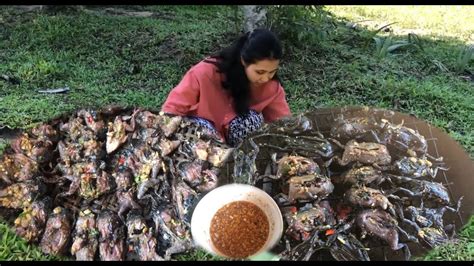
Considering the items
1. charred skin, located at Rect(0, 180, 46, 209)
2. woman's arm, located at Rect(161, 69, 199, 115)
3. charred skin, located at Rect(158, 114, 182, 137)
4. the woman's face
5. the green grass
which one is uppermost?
the woman's face

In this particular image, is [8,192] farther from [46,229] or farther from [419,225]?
[419,225]

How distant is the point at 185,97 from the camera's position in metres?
2.95

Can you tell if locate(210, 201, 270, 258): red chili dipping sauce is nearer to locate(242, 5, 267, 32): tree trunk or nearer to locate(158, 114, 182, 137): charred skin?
locate(158, 114, 182, 137): charred skin

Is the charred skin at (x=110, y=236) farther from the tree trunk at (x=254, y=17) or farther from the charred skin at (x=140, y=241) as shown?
the tree trunk at (x=254, y=17)

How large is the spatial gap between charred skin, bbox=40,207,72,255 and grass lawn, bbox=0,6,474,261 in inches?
29.3

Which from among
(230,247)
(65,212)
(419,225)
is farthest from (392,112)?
(65,212)

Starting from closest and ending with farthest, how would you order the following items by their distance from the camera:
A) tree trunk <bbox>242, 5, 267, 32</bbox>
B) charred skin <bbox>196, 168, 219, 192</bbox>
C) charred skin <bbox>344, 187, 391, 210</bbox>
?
1. charred skin <bbox>344, 187, 391, 210</bbox>
2. charred skin <bbox>196, 168, 219, 192</bbox>
3. tree trunk <bbox>242, 5, 267, 32</bbox>

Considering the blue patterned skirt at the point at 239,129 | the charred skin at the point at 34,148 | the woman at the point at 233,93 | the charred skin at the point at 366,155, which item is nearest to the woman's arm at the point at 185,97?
the woman at the point at 233,93

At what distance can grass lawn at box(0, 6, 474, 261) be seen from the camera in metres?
3.39

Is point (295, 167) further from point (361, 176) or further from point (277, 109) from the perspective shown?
point (277, 109)

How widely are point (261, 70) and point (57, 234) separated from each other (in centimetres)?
127

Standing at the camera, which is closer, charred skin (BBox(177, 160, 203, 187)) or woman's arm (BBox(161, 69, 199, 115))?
charred skin (BBox(177, 160, 203, 187))

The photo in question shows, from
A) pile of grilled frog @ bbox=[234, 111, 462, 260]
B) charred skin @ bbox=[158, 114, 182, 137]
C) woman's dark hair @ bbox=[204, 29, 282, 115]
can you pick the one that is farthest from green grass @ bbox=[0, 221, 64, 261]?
woman's dark hair @ bbox=[204, 29, 282, 115]

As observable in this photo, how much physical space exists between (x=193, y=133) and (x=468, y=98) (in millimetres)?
1935
